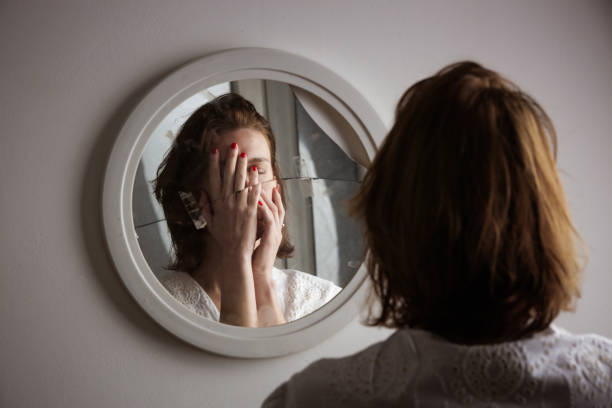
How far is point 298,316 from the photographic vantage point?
3.67 feet

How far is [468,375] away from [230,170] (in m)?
0.59

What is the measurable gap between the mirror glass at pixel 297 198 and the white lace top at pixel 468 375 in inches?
17.5

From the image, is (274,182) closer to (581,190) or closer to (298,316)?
(298,316)

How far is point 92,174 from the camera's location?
3.46 ft

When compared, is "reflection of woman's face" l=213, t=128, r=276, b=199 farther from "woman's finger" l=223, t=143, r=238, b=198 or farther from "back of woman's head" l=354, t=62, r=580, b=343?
"back of woman's head" l=354, t=62, r=580, b=343

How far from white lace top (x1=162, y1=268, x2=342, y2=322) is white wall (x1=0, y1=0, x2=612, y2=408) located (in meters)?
0.08

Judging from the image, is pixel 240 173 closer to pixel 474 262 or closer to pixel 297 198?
pixel 297 198

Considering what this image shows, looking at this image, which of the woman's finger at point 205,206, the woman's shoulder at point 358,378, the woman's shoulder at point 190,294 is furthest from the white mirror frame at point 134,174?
the woman's shoulder at point 358,378

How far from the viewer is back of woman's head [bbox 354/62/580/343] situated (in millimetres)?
621

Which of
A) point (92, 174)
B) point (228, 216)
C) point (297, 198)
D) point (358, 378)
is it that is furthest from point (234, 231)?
point (358, 378)

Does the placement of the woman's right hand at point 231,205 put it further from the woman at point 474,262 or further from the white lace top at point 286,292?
the woman at point 474,262

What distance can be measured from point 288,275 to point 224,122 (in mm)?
305

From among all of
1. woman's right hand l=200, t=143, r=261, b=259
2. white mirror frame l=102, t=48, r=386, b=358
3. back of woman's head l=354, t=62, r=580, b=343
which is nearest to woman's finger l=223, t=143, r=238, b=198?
woman's right hand l=200, t=143, r=261, b=259

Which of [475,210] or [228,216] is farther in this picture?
[228,216]
